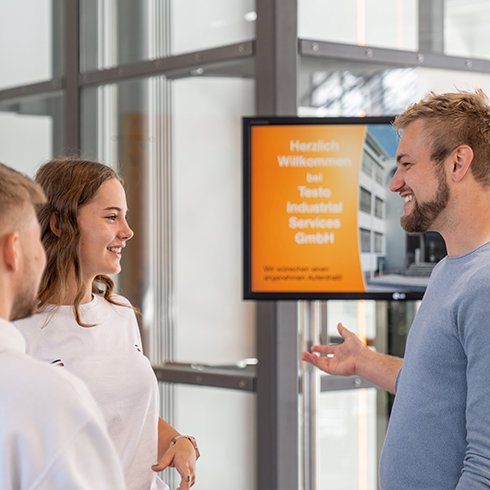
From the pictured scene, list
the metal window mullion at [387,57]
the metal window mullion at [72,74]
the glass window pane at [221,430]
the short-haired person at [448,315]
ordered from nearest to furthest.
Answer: the short-haired person at [448,315]
the metal window mullion at [387,57]
the glass window pane at [221,430]
the metal window mullion at [72,74]

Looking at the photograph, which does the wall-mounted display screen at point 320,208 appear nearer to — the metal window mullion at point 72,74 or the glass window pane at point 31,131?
the metal window mullion at point 72,74

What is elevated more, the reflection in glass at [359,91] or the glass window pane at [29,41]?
the glass window pane at [29,41]

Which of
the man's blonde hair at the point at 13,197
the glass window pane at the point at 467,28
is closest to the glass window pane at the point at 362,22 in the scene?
the glass window pane at the point at 467,28

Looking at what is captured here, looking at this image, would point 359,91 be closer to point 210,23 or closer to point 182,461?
point 210,23

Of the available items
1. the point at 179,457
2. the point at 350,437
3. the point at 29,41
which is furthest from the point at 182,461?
the point at 29,41

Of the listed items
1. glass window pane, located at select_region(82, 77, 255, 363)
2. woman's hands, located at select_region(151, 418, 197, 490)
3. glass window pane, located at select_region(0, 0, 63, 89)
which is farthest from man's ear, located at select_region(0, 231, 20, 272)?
glass window pane, located at select_region(0, 0, 63, 89)

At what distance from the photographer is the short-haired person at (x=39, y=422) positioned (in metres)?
0.74

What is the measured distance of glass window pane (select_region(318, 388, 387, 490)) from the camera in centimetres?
288

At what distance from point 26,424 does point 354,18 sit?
2.68m

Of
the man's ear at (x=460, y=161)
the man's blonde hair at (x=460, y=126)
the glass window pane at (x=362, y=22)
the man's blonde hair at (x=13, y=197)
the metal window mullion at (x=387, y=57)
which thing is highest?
the glass window pane at (x=362, y=22)

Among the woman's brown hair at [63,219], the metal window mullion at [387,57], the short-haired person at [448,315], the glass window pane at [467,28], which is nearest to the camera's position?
the short-haired person at [448,315]

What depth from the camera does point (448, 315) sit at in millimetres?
1293

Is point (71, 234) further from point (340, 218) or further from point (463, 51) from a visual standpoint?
point (463, 51)

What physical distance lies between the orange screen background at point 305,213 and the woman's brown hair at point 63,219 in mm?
1023
